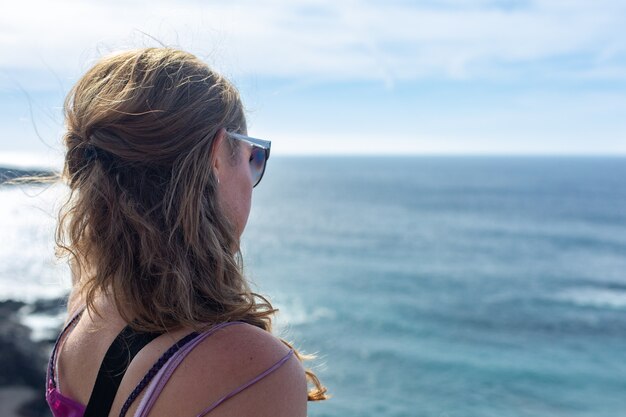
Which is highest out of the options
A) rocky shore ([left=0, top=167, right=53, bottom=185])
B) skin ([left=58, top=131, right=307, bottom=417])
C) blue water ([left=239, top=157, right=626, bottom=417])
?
rocky shore ([left=0, top=167, right=53, bottom=185])

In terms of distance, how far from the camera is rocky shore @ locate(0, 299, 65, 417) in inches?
388

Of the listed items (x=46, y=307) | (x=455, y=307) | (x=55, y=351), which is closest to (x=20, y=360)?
(x=46, y=307)

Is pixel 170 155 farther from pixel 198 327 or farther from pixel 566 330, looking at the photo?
pixel 566 330

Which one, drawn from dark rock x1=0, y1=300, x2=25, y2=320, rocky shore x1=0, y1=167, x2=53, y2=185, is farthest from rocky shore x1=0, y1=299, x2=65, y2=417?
rocky shore x1=0, y1=167, x2=53, y2=185

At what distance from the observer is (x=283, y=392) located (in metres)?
1.26

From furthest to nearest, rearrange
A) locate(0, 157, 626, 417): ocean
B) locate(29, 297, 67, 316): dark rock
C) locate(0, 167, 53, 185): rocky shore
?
locate(0, 157, 626, 417): ocean → locate(29, 297, 67, 316): dark rock → locate(0, 167, 53, 185): rocky shore

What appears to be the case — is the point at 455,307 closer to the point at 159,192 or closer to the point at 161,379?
the point at 159,192

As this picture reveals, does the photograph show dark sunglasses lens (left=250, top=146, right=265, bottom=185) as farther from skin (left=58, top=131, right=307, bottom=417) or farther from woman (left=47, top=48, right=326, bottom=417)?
skin (left=58, top=131, right=307, bottom=417)

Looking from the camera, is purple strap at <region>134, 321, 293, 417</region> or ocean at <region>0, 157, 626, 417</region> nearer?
purple strap at <region>134, 321, 293, 417</region>

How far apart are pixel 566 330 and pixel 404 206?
1851 inches

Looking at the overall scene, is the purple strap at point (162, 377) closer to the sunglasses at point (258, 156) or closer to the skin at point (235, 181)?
the skin at point (235, 181)

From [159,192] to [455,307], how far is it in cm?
2774

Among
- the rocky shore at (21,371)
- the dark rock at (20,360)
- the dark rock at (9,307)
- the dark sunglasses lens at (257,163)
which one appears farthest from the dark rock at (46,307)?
the dark sunglasses lens at (257,163)

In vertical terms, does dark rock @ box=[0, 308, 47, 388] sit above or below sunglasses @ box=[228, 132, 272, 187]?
below
